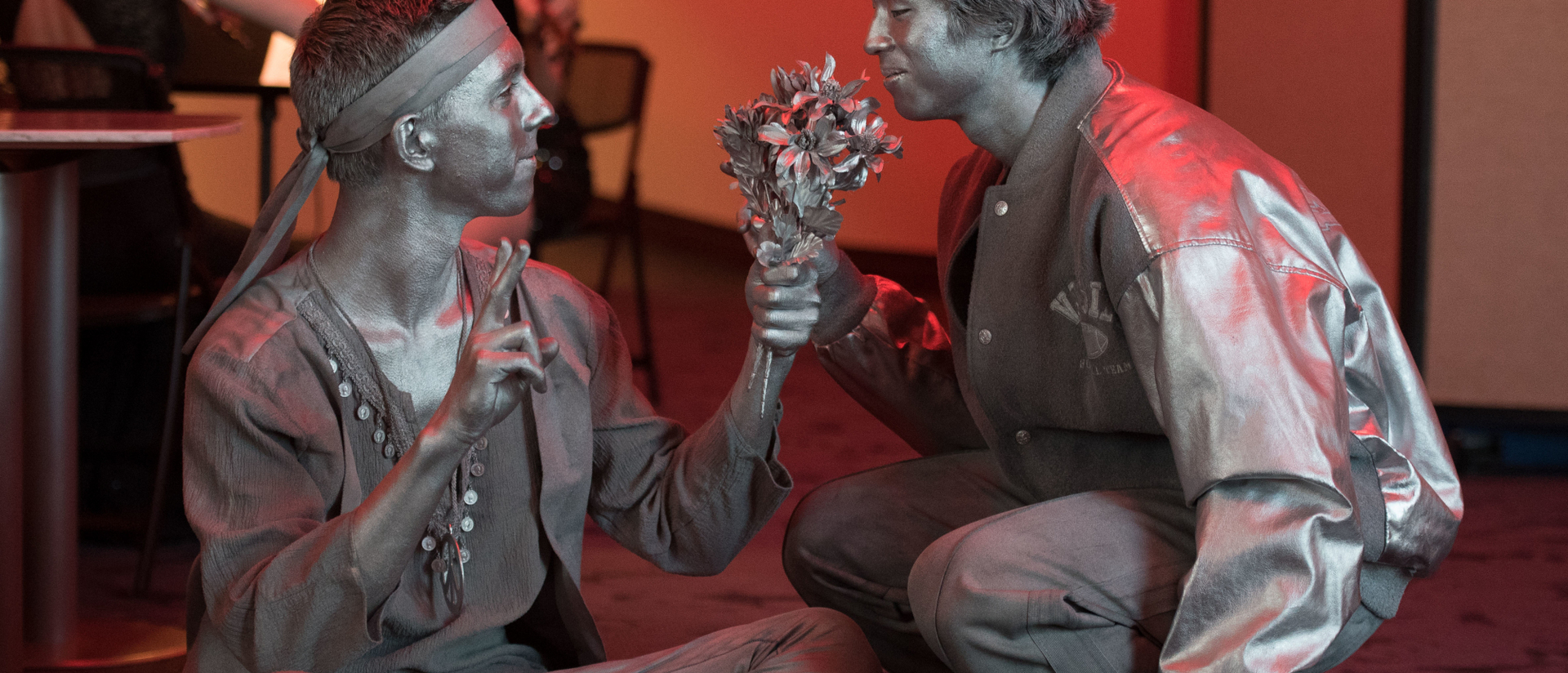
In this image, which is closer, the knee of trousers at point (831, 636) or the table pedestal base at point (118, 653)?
the knee of trousers at point (831, 636)

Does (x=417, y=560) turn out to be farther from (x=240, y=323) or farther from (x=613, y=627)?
(x=613, y=627)

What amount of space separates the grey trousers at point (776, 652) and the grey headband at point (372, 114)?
0.56 m

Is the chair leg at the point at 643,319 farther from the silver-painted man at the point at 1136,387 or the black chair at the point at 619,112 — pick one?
the silver-painted man at the point at 1136,387

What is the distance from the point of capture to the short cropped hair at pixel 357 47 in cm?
153

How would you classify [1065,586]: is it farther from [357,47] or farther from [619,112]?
[619,112]

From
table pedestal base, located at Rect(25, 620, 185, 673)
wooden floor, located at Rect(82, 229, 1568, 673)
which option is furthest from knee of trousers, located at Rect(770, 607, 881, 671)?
table pedestal base, located at Rect(25, 620, 185, 673)

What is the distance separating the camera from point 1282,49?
396 cm

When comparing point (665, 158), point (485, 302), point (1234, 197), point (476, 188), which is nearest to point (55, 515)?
point (476, 188)

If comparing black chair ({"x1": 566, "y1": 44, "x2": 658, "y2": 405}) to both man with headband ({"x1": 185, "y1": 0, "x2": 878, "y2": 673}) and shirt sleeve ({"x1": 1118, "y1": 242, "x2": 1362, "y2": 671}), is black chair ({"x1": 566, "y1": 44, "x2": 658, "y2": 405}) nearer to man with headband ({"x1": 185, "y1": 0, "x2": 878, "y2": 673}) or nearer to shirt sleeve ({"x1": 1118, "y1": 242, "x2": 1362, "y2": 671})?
man with headband ({"x1": 185, "y1": 0, "x2": 878, "y2": 673})

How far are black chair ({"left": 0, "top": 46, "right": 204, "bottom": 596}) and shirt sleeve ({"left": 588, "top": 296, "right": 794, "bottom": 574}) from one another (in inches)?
50.5

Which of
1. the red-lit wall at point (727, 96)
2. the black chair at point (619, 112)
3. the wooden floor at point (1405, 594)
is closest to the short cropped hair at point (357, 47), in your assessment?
the wooden floor at point (1405, 594)

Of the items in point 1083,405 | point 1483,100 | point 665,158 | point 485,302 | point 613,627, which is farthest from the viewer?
point 665,158

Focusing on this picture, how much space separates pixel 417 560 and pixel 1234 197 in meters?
0.96

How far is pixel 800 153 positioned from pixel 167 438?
1717 mm
